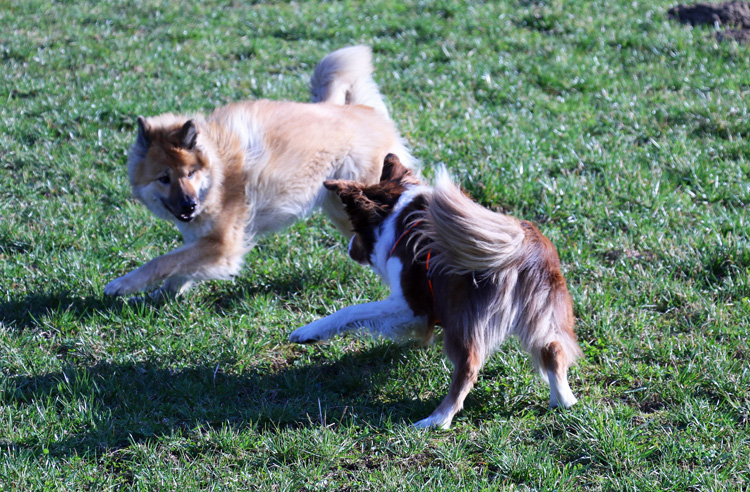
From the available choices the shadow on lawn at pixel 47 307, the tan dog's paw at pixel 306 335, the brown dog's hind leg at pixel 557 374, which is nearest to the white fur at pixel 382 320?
the tan dog's paw at pixel 306 335

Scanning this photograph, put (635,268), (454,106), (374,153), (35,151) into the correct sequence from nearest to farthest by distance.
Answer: (635,268)
(374,153)
(35,151)
(454,106)

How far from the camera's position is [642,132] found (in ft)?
21.2

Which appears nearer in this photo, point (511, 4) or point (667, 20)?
point (667, 20)

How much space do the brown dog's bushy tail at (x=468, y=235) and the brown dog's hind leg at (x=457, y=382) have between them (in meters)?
0.41

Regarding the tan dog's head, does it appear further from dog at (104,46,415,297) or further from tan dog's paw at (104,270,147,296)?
tan dog's paw at (104,270,147,296)

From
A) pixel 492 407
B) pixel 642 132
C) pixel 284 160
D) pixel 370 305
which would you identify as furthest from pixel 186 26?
pixel 492 407

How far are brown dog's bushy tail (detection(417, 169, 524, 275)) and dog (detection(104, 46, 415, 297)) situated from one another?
5.73ft

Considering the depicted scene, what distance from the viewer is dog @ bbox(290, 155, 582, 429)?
3195mm

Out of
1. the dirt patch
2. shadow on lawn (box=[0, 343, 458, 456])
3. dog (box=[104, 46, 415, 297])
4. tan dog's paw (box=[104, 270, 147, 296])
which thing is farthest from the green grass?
the dirt patch

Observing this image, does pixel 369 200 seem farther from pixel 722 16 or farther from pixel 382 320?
pixel 722 16

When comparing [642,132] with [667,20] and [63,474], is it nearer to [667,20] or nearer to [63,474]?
[667,20]

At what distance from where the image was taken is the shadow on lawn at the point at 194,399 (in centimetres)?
338

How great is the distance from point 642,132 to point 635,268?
2376 millimetres

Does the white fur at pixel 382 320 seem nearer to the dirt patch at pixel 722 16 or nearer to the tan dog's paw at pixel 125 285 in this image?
the tan dog's paw at pixel 125 285
